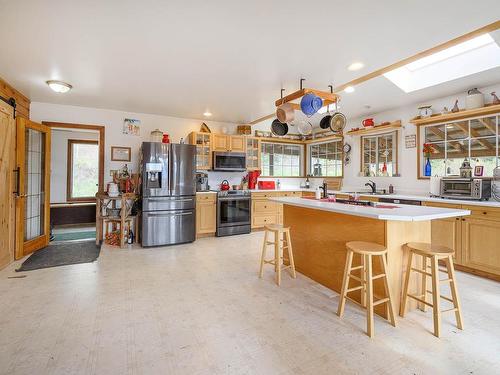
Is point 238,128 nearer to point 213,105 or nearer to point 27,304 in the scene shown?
point 213,105

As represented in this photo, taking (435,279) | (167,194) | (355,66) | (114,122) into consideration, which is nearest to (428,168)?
(355,66)

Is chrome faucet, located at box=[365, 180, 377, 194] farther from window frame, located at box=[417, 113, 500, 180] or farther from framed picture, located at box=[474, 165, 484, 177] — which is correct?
framed picture, located at box=[474, 165, 484, 177]

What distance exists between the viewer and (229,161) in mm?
5371

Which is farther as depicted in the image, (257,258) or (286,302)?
(257,258)

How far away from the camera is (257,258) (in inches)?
146

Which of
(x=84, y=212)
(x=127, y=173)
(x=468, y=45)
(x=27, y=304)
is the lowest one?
(x=27, y=304)

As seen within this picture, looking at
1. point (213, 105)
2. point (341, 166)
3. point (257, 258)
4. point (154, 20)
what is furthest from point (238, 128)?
point (154, 20)

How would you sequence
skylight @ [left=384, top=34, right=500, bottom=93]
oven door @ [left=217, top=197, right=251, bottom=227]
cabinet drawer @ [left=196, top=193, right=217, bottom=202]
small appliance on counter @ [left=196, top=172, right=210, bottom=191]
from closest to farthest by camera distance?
skylight @ [left=384, top=34, right=500, bottom=93], cabinet drawer @ [left=196, top=193, right=217, bottom=202], oven door @ [left=217, top=197, right=251, bottom=227], small appliance on counter @ [left=196, top=172, right=210, bottom=191]

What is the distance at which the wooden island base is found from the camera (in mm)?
2162

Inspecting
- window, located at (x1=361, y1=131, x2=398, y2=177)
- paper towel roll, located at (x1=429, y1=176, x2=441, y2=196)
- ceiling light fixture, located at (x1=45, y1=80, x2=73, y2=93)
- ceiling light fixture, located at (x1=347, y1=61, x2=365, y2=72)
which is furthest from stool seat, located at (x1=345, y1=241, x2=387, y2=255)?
ceiling light fixture, located at (x1=45, y1=80, x2=73, y2=93)

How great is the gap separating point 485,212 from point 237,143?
410 cm

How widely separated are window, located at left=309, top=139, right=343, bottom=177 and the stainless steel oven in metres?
2.09

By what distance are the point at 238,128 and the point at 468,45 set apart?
3.93 meters

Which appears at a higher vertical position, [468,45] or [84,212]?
[468,45]
